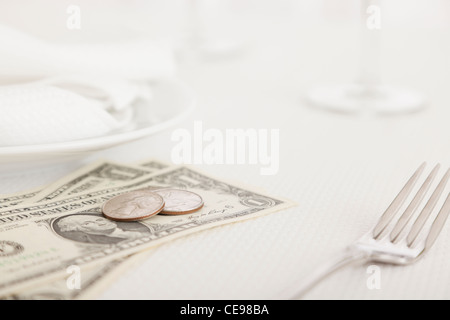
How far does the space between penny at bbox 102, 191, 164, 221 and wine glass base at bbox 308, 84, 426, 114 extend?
0.46m

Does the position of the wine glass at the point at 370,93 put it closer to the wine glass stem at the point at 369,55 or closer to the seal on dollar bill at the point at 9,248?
the wine glass stem at the point at 369,55

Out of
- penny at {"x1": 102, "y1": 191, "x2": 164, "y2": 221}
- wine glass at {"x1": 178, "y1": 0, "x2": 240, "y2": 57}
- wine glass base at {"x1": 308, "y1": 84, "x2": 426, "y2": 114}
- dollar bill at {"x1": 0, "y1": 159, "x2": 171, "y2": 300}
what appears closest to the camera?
dollar bill at {"x1": 0, "y1": 159, "x2": 171, "y2": 300}

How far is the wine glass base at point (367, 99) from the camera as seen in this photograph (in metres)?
0.87

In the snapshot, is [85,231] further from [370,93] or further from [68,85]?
[370,93]

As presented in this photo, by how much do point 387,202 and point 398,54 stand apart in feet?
2.78

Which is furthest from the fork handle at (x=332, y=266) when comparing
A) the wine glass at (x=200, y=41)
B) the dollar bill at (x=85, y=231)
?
the wine glass at (x=200, y=41)

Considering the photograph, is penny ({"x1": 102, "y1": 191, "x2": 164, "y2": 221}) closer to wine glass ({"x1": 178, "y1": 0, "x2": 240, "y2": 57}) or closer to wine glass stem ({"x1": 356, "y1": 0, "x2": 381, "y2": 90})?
wine glass stem ({"x1": 356, "y1": 0, "x2": 381, "y2": 90})

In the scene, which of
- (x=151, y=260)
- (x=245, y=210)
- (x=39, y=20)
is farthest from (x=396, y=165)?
(x=39, y=20)

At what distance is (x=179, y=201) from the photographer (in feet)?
1.66

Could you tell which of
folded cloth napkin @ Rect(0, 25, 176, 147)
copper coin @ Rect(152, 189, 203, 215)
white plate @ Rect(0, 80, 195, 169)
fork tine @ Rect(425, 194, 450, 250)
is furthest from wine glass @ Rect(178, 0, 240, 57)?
fork tine @ Rect(425, 194, 450, 250)

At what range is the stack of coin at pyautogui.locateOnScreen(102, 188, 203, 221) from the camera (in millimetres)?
472

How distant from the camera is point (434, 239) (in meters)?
0.42

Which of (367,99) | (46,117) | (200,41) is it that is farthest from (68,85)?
(200,41)

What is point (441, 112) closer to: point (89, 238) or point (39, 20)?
point (89, 238)
